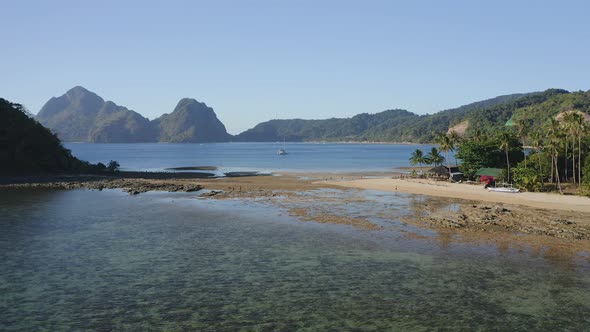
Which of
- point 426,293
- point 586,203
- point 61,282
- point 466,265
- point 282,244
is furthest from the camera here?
point 586,203

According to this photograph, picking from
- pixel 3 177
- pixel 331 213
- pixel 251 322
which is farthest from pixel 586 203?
pixel 3 177

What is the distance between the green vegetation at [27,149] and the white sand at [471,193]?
201 ft

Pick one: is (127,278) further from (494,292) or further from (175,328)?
(494,292)

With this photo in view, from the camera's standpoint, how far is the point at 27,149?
9431 cm

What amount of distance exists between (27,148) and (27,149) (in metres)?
0.23

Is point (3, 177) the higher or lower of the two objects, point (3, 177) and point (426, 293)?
the higher

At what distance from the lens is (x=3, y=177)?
84562 mm

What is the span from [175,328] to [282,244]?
16.7 metres

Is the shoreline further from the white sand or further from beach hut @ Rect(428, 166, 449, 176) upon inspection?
beach hut @ Rect(428, 166, 449, 176)

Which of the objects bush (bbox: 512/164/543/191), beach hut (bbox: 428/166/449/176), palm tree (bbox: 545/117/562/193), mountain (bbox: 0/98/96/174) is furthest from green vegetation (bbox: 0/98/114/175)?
palm tree (bbox: 545/117/562/193)

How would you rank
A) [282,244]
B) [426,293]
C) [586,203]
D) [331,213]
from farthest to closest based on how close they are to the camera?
[586,203] → [331,213] → [282,244] → [426,293]

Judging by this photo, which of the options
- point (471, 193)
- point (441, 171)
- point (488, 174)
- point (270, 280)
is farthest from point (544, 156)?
point (270, 280)

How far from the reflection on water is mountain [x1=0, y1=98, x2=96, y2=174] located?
183ft

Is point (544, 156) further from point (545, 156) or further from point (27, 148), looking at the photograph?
point (27, 148)
